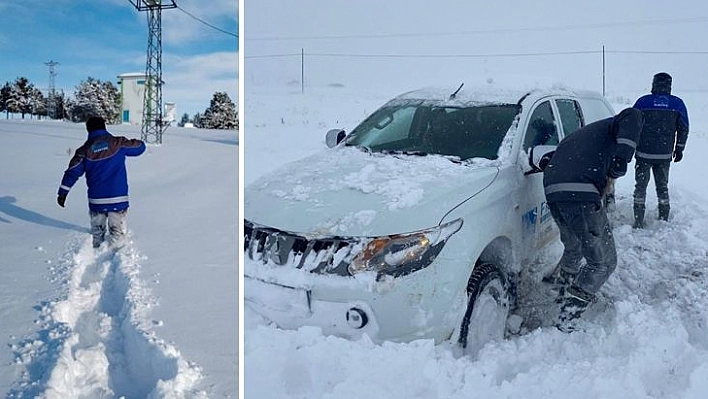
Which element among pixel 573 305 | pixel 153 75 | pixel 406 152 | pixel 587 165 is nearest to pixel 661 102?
pixel 587 165

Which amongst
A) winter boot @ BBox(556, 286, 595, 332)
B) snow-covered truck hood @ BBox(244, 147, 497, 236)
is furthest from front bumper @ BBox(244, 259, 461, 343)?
winter boot @ BBox(556, 286, 595, 332)

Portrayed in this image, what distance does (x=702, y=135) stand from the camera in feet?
6.15

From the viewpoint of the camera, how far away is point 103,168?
1524mm

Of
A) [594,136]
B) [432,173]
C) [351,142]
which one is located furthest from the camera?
[351,142]

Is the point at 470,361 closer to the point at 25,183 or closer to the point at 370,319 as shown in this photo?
the point at 370,319

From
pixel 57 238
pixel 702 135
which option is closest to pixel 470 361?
pixel 702 135

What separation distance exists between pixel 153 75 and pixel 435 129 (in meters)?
1.02

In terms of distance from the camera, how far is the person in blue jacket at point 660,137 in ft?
5.84

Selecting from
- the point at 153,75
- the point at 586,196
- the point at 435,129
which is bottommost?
the point at 586,196

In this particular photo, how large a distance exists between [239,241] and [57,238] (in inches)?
21.8

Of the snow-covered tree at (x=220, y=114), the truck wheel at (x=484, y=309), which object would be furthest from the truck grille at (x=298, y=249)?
the truck wheel at (x=484, y=309)

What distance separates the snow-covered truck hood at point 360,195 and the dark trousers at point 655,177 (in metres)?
0.56

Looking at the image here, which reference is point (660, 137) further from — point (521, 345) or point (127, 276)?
point (127, 276)

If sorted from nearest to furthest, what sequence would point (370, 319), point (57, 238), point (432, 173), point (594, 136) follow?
point (370, 319)
point (57, 238)
point (432, 173)
point (594, 136)
